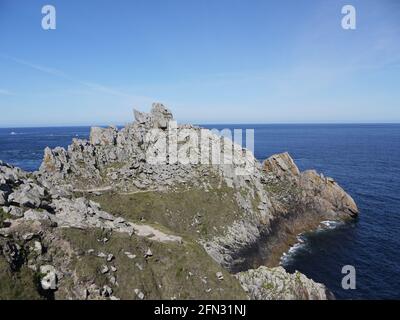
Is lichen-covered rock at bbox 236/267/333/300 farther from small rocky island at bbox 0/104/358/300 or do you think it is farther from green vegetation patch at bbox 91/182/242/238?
green vegetation patch at bbox 91/182/242/238

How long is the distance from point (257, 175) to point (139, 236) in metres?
52.1

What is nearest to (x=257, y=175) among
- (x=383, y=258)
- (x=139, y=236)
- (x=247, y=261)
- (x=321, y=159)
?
(x=247, y=261)

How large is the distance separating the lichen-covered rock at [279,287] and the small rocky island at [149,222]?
0.53 feet

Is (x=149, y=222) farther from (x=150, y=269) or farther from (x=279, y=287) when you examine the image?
(x=279, y=287)

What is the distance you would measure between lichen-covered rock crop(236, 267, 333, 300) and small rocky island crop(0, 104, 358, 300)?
0.16 metres

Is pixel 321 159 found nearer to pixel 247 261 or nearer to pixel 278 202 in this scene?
pixel 278 202

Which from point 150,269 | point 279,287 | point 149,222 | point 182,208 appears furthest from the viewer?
point 182,208

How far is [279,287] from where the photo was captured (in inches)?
1866

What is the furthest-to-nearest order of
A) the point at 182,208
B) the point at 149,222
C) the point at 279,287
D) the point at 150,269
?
the point at 182,208
the point at 149,222
the point at 279,287
the point at 150,269

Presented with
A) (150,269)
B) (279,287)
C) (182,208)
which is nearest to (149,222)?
(182,208)

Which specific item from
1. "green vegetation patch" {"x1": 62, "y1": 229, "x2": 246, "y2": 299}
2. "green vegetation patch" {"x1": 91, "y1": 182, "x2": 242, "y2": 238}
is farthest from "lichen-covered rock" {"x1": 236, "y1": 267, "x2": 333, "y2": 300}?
"green vegetation patch" {"x1": 91, "y1": 182, "x2": 242, "y2": 238}

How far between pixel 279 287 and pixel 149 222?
26.5 metres

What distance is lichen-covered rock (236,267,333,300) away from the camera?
152 ft
